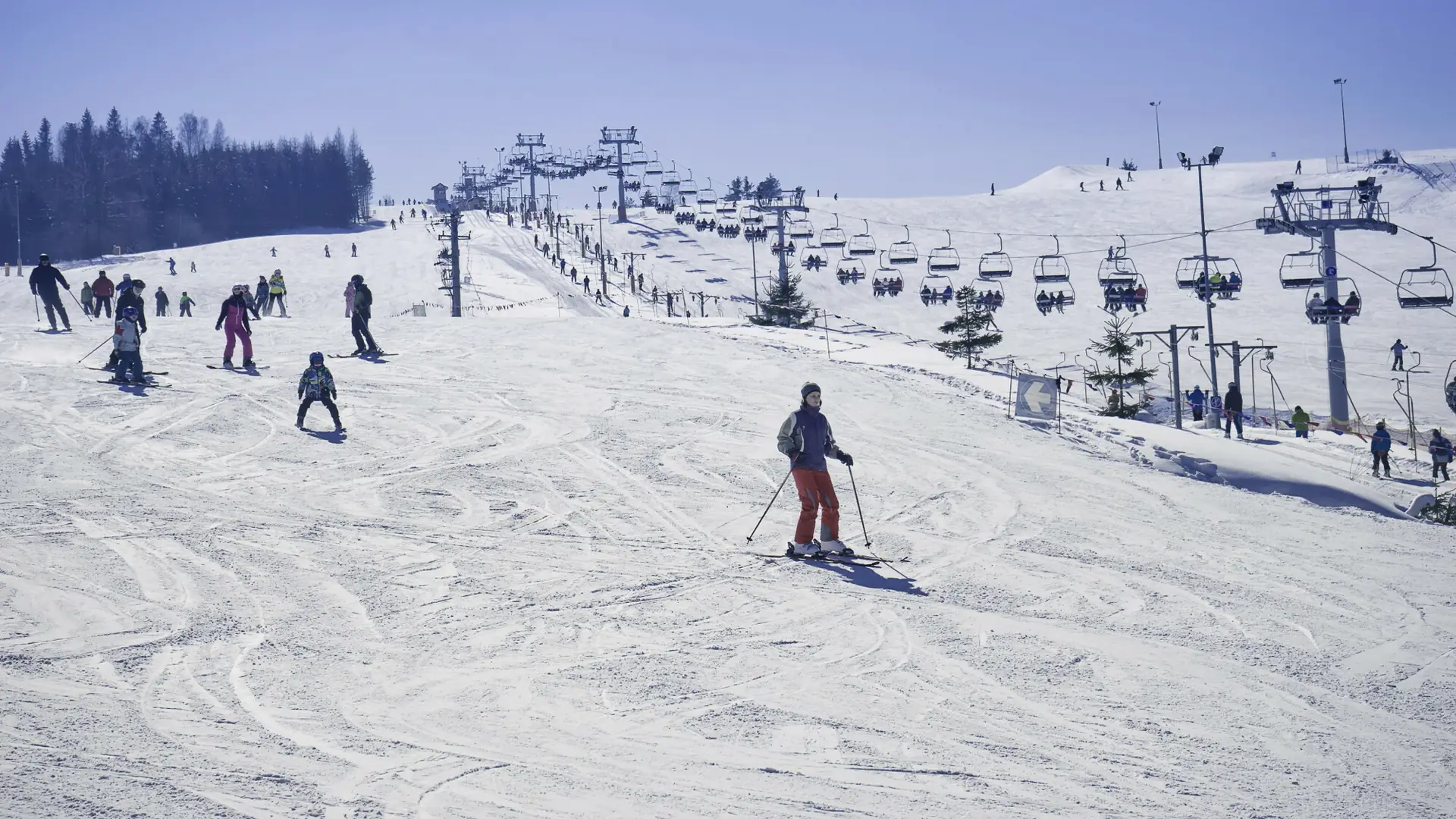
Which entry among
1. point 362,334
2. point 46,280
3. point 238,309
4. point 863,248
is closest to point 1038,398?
point 362,334

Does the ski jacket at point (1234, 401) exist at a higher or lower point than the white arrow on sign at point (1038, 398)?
lower

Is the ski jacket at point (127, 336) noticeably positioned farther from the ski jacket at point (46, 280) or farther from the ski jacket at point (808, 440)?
the ski jacket at point (808, 440)

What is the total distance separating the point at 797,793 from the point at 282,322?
25057 millimetres

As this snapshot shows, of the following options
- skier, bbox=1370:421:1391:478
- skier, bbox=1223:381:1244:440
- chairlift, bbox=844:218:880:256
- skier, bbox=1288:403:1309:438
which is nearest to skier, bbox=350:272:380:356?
skier, bbox=1223:381:1244:440

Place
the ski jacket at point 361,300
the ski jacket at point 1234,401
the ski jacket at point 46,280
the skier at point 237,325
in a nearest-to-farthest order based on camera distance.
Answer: the skier at point 237,325
the ski jacket at point 361,300
the ski jacket at point 46,280
the ski jacket at point 1234,401

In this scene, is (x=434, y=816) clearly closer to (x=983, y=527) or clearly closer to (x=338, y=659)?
(x=338, y=659)

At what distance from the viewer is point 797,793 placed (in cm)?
529

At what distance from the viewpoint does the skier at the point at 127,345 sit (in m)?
17.5

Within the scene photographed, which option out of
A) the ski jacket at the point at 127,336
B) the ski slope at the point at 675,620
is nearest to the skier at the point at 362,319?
the ski slope at the point at 675,620

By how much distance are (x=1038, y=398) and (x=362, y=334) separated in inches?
499

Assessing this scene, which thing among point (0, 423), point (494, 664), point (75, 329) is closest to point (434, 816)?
point (494, 664)

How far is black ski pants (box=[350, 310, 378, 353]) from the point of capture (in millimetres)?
21547

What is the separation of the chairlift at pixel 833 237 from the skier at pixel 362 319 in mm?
31637

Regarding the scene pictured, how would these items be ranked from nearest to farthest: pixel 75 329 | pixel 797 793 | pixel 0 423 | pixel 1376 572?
Result: pixel 797 793, pixel 1376 572, pixel 0 423, pixel 75 329
